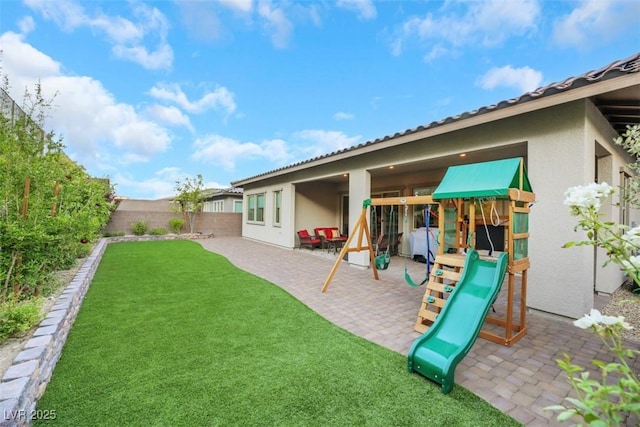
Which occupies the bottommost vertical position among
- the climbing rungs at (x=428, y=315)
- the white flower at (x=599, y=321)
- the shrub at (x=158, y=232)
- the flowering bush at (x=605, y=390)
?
the climbing rungs at (x=428, y=315)

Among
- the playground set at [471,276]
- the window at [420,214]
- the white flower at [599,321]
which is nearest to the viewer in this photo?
the white flower at [599,321]

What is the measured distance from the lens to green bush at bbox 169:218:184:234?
15.8 meters

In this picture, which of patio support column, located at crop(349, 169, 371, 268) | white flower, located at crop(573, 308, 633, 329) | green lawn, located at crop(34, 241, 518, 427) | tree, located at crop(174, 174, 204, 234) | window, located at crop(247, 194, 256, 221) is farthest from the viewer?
tree, located at crop(174, 174, 204, 234)

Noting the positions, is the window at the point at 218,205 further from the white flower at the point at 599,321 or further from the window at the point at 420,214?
the white flower at the point at 599,321

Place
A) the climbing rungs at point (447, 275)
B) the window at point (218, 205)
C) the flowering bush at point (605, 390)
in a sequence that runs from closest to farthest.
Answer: the flowering bush at point (605, 390)
the climbing rungs at point (447, 275)
the window at point (218, 205)

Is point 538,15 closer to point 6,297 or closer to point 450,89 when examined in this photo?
point 450,89

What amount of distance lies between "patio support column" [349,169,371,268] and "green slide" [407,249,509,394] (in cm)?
451

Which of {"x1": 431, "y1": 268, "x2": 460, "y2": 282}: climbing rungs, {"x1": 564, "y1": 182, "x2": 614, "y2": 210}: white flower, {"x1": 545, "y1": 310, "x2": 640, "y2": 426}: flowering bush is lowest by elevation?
{"x1": 431, "y1": 268, "x2": 460, "y2": 282}: climbing rungs

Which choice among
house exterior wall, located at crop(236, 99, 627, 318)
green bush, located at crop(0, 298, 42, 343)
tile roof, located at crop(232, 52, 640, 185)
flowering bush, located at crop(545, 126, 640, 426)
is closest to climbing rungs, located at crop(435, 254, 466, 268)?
house exterior wall, located at crop(236, 99, 627, 318)

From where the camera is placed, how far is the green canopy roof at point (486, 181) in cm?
349

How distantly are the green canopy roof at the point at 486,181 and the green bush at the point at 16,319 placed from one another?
5144 millimetres

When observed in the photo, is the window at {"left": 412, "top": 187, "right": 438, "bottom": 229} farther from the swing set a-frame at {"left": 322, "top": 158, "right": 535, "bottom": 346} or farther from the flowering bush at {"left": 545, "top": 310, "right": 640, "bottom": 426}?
the flowering bush at {"left": 545, "top": 310, "right": 640, "bottom": 426}

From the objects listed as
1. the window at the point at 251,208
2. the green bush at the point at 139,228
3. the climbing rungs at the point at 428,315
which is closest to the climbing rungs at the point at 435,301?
the climbing rungs at the point at 428,315

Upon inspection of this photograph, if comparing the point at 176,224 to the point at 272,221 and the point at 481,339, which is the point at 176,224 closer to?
the point at 272,221
